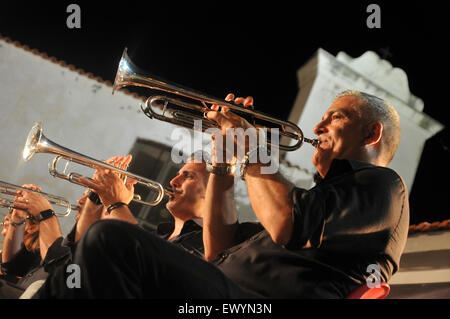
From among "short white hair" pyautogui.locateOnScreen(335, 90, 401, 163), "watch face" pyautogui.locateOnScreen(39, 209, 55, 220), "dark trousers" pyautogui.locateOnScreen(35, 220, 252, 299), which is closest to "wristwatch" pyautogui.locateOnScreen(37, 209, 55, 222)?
"watch face" pyautogui.locateOnScreen(39, 209, 55, 220)

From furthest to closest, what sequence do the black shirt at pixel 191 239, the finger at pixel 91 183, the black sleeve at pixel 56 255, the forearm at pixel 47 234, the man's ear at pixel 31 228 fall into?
the man's ear at pixel 31 228 < the forearm at pixel 47 234 < the black sleeve at pixel 56 255 < the finger at pixel 91 183 < the black shirt at pixel 191 239

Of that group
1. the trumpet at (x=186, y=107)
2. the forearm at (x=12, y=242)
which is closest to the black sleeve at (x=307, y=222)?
the trumpet at (x=186, y=107)

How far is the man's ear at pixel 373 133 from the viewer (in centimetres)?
219

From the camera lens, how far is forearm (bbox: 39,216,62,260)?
160 inches

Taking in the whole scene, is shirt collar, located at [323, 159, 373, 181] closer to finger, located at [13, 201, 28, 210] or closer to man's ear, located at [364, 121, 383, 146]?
man's ear, located at [364, 121, 383, 146]

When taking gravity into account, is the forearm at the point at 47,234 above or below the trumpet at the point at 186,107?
below

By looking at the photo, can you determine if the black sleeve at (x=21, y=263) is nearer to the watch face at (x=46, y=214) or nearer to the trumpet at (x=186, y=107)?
the watch face at (x=46, y=214)

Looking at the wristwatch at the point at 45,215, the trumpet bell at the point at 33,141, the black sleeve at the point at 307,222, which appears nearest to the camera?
the black sleeve at the point at 307,222

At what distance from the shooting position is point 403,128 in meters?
10.4

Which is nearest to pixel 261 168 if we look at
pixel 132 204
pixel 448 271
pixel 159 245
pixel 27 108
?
pixel 159 245

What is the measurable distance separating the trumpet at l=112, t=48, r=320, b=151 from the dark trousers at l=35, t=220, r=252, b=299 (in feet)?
5.06

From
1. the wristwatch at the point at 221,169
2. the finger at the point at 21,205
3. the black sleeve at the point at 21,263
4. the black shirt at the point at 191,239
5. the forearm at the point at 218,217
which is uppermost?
the wristwatch at the point at 221,169

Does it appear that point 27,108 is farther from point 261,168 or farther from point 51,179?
point 261,168
